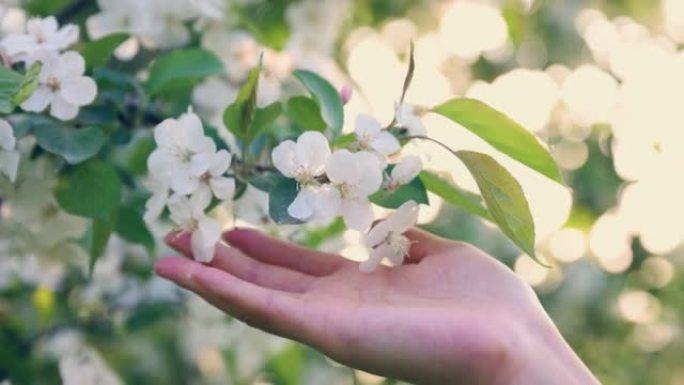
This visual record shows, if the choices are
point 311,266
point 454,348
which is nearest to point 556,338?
point 454,348

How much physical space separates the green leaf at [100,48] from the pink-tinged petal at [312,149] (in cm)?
30

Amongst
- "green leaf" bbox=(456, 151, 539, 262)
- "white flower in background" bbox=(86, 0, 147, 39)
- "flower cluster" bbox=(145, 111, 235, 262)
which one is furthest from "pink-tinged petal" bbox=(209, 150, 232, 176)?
"white flower in background" bbox=(86, 0, 147, 39)

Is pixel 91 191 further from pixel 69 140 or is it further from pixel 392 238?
pixel 392 238

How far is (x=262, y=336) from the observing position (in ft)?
5.52

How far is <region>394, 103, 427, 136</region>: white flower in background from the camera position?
107cm

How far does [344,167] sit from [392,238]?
107 mm

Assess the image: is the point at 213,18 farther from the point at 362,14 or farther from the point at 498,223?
the point at 362,14

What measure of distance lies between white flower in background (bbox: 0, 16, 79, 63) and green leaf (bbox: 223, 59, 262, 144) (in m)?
0.18

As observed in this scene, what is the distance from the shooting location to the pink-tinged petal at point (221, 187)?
110 cm

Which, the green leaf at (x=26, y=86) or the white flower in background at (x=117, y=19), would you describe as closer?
the green leaf at (x=26, y=86)

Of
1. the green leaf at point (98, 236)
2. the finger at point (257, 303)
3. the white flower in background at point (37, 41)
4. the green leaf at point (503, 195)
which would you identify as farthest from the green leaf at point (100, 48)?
the green leaf at point (503, 195)

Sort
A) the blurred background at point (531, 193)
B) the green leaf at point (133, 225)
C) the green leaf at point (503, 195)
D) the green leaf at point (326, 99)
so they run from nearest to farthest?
the green leaf at point (503, 195)
the green leaf at point (326, 99)
the green leaf at point (133, 225)
the blurred background at point (531, 193)

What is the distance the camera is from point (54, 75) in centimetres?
115

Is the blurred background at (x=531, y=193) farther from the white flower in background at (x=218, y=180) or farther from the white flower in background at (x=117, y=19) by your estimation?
the white flower in background at (x=218, y=180)
